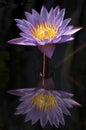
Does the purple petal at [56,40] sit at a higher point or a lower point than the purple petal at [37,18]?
lower

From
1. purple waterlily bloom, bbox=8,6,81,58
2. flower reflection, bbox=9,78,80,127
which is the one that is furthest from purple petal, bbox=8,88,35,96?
purple waterlily bloom, bbox=8,6,81,58

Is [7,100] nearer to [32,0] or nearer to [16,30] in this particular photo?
[16,30]

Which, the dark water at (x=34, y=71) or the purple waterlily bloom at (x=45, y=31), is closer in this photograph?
the dark water at (x=34, y=71)

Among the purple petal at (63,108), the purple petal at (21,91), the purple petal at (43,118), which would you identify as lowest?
the purple petal at (43,118)

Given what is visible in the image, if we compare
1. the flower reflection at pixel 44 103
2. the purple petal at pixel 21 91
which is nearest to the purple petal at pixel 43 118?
the flower reflection at pixel 44 103

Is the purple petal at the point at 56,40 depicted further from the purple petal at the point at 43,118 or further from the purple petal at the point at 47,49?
the purple petal at the point at 43,118

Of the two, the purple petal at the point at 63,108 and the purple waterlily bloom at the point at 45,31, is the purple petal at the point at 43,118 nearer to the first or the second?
the purple petal at the point at 63,108
